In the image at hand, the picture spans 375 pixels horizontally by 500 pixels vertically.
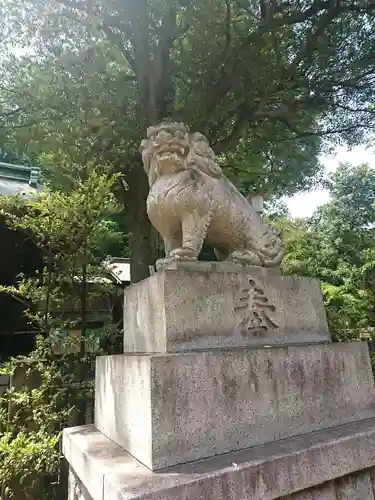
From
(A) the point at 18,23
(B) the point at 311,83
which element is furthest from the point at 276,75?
(A) the point at 18,23

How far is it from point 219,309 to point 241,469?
0.96 metres

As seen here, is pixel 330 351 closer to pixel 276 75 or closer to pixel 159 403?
pixel 159 403

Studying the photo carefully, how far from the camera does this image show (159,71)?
20.0 ft

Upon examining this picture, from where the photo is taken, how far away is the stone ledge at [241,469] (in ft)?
5.39

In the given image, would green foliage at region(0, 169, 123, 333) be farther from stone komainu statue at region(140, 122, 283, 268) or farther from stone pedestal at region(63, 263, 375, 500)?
stone pedestal at region(63, 263, 375, 500)

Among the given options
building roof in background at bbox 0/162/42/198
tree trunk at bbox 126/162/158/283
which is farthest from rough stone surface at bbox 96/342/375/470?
building roof in background at bbox 0/162/42/198

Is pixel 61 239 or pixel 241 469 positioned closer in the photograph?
pixel 241 469

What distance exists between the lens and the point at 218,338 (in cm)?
237

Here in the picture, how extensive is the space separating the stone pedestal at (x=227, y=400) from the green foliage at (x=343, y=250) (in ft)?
13.6

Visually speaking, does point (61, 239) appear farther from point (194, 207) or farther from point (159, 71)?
point (159, 71)

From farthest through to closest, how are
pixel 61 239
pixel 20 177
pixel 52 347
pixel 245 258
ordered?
1. pixel 20 177
2. pixel 61 239
3. pixel 52 347
4. pixel 245 258

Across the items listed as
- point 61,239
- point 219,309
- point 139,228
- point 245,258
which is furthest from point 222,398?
point 139,228

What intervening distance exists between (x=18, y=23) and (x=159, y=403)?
685 centimetres

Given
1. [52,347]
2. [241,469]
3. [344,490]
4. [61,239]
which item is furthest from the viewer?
[61,239]
